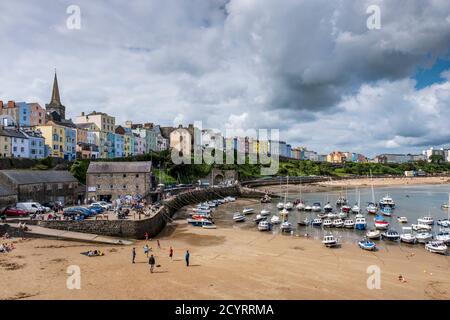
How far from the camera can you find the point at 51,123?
7488 cm

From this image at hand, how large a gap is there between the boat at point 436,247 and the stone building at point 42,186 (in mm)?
43178

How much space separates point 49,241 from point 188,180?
212ft

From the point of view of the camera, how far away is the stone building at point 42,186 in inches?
1574

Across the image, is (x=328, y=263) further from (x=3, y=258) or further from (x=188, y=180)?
(x=188, y=180)

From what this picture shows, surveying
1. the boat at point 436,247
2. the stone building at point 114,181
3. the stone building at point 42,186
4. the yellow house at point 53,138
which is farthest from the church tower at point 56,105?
the boat at point 436,247

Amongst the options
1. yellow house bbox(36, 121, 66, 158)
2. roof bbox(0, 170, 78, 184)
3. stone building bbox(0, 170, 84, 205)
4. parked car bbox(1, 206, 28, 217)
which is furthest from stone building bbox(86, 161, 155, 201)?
yellow house bbox(36, 121, 66, 158)

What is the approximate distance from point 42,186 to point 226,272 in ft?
105

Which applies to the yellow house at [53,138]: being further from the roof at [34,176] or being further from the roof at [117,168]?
the roof at [117,168]

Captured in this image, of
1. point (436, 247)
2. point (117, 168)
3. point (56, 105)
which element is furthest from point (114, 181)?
point (56, 105)

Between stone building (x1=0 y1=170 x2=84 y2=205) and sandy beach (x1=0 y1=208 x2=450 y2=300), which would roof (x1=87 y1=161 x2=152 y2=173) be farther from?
sandy beach (x1=0 y1=208 x2=450 y2=300)

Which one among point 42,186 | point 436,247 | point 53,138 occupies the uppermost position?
point 53,138

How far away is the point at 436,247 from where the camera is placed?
32.6 m

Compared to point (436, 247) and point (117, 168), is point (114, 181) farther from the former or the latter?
point (436, 247)
